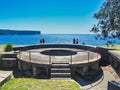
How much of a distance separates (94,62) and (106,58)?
14.0 ft

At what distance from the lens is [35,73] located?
14.4 m

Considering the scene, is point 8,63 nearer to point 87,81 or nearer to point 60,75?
point 60,75

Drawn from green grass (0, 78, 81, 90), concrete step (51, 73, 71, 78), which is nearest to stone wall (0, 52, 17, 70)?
concrete step (51, 73, 71, 78)

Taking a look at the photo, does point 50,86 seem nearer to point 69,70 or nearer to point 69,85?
point 69,85

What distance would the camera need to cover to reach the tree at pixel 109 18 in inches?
436

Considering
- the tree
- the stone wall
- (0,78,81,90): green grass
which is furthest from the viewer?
the stone wall

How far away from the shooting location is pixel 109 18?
1159 centimetres

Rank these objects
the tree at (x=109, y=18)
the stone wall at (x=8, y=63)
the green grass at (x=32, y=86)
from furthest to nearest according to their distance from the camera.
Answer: the stone wall at (x=8, y=63) → the tree at (x=109, y=18) → the green grass at (x=32, y=86)

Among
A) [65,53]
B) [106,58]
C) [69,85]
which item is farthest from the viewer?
[65,53]

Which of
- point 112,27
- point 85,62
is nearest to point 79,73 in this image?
point 85,62

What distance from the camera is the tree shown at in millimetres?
11070

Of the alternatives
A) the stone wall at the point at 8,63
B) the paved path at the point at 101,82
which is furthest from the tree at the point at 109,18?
the stone wall at the point at 8,63

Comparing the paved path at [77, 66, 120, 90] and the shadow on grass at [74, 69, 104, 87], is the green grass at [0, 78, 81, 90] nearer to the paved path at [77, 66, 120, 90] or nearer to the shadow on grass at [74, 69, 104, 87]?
the paved path at [77, 66, 120, 90]

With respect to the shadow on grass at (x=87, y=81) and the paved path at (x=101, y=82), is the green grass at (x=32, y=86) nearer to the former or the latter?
the paved path at (x=101, y=82)
